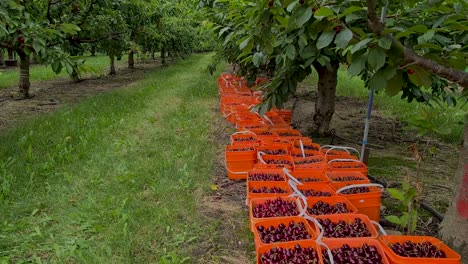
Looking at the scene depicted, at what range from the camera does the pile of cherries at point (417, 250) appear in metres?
2.04

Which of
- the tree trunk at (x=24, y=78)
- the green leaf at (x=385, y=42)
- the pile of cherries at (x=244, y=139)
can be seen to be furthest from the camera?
the tree trunk at (x=24, y=78)

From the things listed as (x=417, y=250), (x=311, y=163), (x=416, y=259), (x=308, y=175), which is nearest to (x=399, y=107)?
(x=311, y=163)

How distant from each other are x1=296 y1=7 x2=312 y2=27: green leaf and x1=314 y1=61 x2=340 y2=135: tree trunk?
12.5 feet

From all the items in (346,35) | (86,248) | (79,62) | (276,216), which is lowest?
(86,248)

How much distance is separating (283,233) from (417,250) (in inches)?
31.4

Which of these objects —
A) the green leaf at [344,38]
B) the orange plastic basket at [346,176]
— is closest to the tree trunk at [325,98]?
the orange plastic basket at [346,176]

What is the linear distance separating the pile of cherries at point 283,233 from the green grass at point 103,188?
586 millimetres

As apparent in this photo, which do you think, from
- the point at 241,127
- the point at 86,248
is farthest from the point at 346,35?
the point at 241,127

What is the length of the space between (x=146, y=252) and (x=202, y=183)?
1.27 metres

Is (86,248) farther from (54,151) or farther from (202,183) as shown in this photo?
(54,151)

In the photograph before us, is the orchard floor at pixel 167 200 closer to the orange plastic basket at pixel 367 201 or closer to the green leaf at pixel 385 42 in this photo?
the orange plastic basket at pixel 367 201

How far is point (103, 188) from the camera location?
3.60 meters

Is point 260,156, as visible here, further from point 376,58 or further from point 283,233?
point 376,58

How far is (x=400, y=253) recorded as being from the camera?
6.77ft
